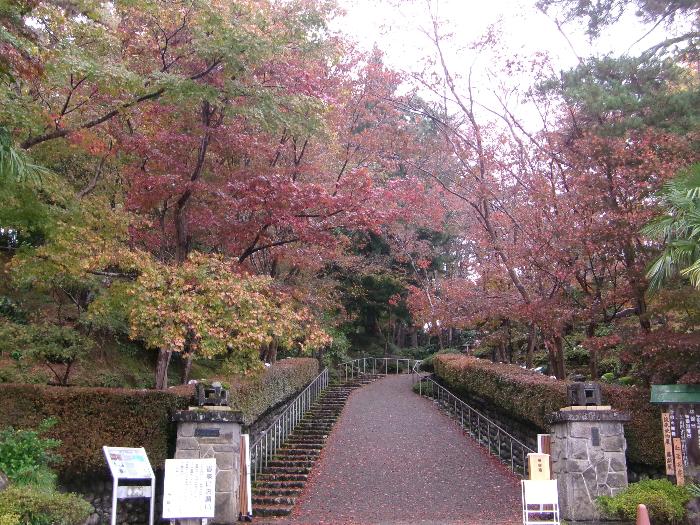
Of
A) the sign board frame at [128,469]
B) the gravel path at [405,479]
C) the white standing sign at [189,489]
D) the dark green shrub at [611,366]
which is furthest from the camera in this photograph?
the dark green shrub at [611,366]

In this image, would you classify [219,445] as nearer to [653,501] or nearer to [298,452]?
[298,452]

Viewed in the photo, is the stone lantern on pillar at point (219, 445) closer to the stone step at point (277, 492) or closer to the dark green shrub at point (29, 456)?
the dark green shrub at point (29, 456)

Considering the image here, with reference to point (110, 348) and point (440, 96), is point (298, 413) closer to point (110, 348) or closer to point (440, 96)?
point (110, 348)

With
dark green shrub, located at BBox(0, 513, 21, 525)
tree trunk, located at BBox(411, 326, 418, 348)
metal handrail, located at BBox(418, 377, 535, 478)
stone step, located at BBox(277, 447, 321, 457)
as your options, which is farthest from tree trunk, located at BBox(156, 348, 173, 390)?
tree trunk, located at BBox(411, 326, 418, 348)

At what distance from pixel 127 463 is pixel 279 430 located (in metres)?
7.06

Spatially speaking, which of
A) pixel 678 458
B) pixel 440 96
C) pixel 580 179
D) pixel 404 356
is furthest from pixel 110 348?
pixel 404 356

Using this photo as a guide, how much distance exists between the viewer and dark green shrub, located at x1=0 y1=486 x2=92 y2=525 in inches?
265

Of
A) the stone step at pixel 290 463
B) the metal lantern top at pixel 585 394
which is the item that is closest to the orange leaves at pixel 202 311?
the stone step at pixel 290 463

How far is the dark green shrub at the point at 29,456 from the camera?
308 inches

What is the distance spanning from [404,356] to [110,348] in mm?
19329

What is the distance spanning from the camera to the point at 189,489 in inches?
304

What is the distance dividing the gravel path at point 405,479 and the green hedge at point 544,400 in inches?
49.6

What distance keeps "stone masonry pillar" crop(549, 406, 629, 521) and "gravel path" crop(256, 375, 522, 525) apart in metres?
0.90

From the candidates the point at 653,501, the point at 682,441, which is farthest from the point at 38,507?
the point at 682,441
